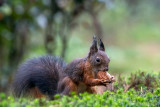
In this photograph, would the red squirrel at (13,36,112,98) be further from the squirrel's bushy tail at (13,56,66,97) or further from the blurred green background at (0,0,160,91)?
the blurred green background at (0,0,160,91)

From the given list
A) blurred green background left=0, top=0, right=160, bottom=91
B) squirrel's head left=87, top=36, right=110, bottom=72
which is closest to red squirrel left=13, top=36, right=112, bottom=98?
squirrel's head left=87, top=36, right=110, bottom=72

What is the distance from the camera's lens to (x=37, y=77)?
18.1ft

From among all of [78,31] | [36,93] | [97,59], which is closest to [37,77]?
[36,93]

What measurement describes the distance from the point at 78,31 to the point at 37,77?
1714cm

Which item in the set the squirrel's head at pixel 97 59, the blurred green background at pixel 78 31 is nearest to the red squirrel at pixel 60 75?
the squirrel's head at pixel 97 59

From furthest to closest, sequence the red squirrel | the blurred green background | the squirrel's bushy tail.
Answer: the blurred green background
the squirrel's bushy tail
the red squirrel

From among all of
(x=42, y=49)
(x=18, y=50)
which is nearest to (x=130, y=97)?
(x=18, y=50)

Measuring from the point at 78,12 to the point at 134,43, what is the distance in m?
12.2

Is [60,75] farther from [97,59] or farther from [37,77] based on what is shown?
[97,59]

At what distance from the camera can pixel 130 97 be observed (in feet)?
14.8

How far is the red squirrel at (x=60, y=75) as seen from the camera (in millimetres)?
5312

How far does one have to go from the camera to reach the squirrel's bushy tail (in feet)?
18.0

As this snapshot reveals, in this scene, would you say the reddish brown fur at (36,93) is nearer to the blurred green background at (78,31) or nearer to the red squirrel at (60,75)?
the red squirrel at (60,75)

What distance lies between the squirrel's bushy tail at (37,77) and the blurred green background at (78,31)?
55.4 inches
